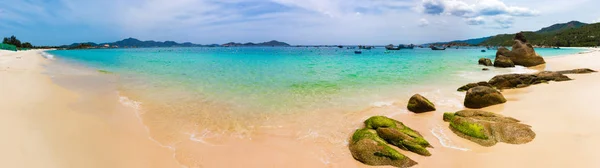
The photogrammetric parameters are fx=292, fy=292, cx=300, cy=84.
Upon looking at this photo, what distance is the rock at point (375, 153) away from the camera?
244 inches

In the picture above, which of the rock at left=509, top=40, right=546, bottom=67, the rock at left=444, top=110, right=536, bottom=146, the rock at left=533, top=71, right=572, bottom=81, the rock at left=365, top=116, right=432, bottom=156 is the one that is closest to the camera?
the rock at left=365, top=116, right=432, bottom=156

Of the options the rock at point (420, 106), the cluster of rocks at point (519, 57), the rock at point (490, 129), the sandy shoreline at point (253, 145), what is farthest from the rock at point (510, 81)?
the cluster of rocks at point (519, 57)

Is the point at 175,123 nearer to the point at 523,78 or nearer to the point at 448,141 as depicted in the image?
the point at 448,141

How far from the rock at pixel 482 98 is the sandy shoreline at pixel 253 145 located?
45 cm

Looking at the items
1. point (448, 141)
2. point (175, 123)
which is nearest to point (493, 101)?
point (448, 141)

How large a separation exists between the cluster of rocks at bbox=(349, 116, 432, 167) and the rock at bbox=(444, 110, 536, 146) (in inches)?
57.7

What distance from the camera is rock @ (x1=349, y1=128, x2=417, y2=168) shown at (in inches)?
244

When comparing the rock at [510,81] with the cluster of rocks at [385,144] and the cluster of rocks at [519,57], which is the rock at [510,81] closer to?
the cluster of rocks at [385,144]

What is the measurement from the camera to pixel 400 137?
7.18m

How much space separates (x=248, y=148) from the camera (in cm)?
746

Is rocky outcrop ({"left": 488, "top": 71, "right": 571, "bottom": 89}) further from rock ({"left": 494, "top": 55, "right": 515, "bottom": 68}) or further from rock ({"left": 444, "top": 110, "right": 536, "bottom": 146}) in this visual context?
rock ({"left": 494, "top": 55, "right": 515, "bottom": 68})

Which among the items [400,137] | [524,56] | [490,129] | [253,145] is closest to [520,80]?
[490,129]

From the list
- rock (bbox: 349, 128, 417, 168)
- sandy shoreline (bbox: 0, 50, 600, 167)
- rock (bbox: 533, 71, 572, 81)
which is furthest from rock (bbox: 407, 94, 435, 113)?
rock (bbox: 533, 71, 572, 81)

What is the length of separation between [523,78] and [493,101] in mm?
7003
